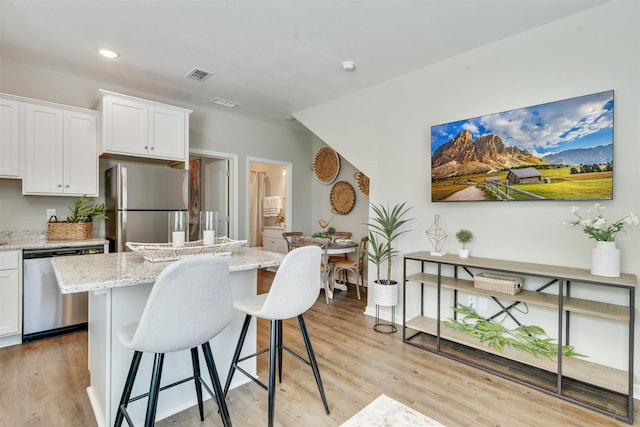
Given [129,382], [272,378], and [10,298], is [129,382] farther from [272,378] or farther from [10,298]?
[10,298]

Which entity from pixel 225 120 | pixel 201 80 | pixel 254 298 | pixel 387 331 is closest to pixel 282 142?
pixel 225 120

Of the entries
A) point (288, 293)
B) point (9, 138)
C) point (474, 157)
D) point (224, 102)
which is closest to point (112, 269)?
point (288, 293)

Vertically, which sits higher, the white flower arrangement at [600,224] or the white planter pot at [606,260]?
the white flower arrangement at [600,224]

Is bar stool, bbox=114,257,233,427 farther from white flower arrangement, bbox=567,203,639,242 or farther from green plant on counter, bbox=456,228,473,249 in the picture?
white flower arrangement, bbox=567,203,639,242

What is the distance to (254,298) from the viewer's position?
6.60 feet

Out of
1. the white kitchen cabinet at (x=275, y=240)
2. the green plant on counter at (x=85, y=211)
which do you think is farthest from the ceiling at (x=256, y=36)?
the white kitchen cabinet at (x=275, y=240)

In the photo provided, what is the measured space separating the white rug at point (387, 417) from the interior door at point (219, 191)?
4.03m

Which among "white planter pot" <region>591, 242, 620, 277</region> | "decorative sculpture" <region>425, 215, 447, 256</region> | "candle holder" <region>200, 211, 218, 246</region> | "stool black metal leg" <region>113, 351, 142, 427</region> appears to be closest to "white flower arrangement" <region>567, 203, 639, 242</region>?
"white planter pot" <region>591, 242, 620, 277</region>

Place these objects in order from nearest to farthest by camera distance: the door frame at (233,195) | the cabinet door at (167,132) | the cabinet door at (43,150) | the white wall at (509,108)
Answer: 1. the white wall at (509,108)
2. the cabinet door at (43,150)
3. the cabinet door at (167,132)
4. the door frame at (233,195)

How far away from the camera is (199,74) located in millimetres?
3352

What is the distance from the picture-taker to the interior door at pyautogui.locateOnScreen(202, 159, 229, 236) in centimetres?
483

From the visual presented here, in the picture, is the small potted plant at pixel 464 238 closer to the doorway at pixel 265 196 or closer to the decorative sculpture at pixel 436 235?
the decorative sculpture at pixel 436 235

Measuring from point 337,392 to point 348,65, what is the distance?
2.76 m

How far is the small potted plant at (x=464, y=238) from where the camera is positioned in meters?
2.78
